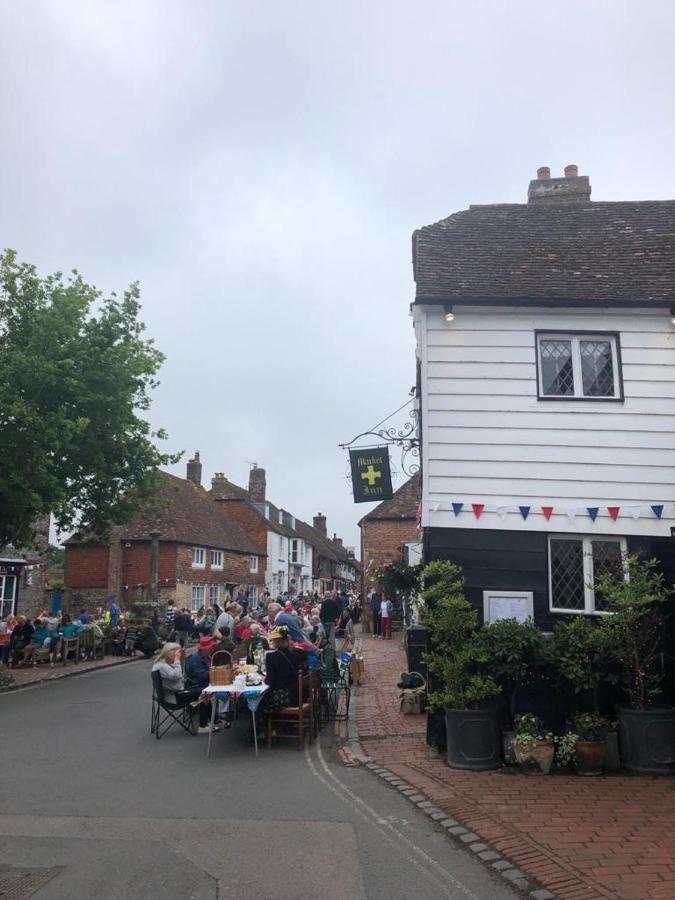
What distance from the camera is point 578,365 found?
9773mm

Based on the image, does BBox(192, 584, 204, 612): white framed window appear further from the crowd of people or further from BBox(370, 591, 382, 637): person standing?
the crowd of people

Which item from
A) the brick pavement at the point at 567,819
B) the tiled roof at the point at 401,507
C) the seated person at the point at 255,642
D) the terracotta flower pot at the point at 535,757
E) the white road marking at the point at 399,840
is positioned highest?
the tiled roof at the point at 401,507

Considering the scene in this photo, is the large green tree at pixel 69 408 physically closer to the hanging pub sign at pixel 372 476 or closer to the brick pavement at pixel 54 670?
Answer: the brick pavement at pixel 54 670

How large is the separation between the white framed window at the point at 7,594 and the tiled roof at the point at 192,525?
6892mm

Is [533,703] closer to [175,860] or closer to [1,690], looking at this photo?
[175,860]

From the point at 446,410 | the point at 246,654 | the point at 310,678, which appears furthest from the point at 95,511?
the point at 446,410

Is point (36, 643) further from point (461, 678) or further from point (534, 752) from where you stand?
point (534, 752)

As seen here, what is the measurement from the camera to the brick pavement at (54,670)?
1689 cm

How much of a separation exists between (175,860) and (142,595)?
2985 cm

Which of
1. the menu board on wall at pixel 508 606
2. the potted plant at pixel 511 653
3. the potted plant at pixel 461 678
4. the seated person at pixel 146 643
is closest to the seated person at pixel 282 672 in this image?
the potted plant at pixel 461 678

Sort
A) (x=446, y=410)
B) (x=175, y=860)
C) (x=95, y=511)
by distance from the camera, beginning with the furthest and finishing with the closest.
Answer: (x=95, y=511)
(x=446, y=410)
(x=175, y=860)

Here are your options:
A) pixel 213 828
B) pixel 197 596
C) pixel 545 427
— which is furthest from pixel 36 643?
pixel 197 596

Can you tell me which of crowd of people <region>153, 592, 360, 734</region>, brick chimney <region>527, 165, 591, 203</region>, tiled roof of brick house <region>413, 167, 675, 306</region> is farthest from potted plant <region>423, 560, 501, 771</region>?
brick chimney <region>527, 165, 591, 203</region>

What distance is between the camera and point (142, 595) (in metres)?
34.1
